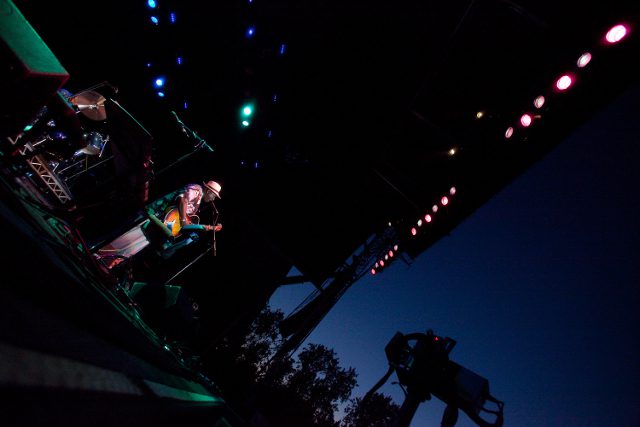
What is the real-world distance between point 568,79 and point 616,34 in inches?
20.6

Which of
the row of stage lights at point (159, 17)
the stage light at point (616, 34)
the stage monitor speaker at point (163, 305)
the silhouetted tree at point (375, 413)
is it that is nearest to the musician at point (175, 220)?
the stage monitor speaker at point (163, 305)

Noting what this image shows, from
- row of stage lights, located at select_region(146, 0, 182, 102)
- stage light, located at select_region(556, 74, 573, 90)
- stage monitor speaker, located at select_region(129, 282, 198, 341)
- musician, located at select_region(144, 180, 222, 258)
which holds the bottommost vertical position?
stage monitor speaker, located at select_region(129, 282, 198, 341)

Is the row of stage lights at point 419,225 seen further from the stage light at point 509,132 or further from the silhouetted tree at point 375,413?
the silhouetted tree at point 375,413

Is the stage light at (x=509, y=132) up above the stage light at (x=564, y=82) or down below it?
below

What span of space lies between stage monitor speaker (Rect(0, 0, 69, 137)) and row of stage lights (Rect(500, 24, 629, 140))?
502cm

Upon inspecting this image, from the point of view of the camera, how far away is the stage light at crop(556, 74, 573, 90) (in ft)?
10.8

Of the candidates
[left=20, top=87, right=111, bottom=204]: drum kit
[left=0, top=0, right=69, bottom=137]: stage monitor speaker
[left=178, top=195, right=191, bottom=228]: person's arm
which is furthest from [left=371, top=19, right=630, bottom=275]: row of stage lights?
[left=20, top=87, right=111, bottom=204]: drum kit

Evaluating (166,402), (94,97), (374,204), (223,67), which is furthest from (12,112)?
(374,204)

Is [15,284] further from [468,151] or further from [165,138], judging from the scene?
[165,138]

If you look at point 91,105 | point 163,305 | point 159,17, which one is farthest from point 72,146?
point 159,17

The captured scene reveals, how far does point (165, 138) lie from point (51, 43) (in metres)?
2.66

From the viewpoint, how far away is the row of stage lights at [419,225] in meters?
5.41

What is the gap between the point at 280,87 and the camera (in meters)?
7.13

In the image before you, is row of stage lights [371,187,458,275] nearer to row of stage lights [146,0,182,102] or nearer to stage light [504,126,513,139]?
stage light [504,126,513,139]
